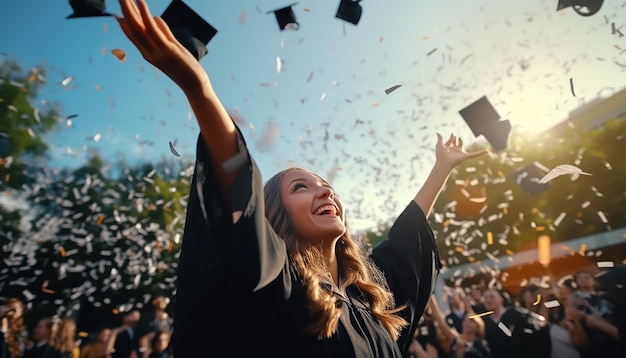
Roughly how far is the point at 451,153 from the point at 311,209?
1460mm

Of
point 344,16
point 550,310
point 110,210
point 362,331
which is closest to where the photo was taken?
point 362,331

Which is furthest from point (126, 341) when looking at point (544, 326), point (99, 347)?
point (544, 326)

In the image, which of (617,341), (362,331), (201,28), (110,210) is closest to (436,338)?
(617,341)

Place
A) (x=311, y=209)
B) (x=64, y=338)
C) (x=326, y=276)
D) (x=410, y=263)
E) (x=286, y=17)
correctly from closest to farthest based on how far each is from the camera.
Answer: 1. (x=326, y=276)
2. (x=311, y=209)
3. (x=410, y=263)
4. (x=286, y=17)
5. (x=64, y=338)

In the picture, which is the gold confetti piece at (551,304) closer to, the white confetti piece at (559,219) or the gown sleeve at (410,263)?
the gown sleeve at (410,263)

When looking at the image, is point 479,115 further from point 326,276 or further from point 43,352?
point 43,352

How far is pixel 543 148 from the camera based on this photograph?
19.5m

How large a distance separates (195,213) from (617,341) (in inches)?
249

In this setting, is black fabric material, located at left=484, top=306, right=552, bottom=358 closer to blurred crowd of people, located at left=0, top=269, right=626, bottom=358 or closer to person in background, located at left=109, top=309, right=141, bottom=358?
blurred crowd of people, located at left=0, top=269, right=626, bottom=358

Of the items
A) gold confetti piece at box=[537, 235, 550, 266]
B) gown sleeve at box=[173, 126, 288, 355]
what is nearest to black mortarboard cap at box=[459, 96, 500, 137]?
gown sleeve at box=[173, 126, 288, 355]

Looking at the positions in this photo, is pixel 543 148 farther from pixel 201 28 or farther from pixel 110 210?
pixel 110 210

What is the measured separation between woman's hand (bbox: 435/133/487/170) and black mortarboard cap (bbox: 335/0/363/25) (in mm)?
1941

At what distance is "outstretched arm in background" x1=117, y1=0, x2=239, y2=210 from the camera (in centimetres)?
125

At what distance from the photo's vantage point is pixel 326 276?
193cm
